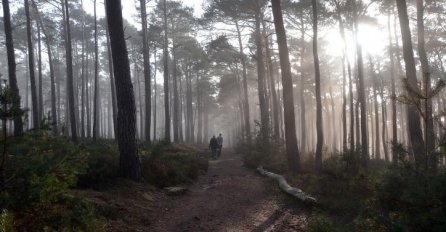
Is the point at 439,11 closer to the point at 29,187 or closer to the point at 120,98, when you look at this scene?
the point at 120,98

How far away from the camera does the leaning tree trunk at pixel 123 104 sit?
1031 cm

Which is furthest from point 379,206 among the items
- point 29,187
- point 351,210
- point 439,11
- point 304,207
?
point 439,11

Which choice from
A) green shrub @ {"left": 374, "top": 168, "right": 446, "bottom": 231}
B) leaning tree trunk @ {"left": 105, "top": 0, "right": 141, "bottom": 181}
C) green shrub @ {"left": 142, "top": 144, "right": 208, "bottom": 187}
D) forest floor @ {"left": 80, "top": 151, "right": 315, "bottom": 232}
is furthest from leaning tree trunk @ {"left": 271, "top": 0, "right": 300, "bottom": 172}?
green shrub @ {"left": 374, "top": 168, "right": 446, "bottom": 231}

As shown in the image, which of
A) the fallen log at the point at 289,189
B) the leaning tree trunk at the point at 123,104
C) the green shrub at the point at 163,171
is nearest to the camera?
the fallen log at the point at 289,189

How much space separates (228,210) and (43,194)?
5.09 meters

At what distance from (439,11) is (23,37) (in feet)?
109

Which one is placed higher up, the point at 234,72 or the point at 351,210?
the point at 234,72

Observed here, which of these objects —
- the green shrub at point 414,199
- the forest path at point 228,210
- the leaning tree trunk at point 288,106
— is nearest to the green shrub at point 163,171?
the forest path at point 228,210

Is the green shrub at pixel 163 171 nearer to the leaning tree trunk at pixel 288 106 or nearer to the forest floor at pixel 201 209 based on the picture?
the forest floor at pixel 201 209

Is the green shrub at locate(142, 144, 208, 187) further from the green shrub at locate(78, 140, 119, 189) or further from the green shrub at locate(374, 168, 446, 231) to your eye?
the green shrub at locate(374, 168, 446, 231)

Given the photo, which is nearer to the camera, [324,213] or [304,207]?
[324,213]

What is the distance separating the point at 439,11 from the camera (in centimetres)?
2164

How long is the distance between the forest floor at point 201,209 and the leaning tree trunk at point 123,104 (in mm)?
686

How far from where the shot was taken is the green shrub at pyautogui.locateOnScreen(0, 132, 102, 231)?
17.4 feet
